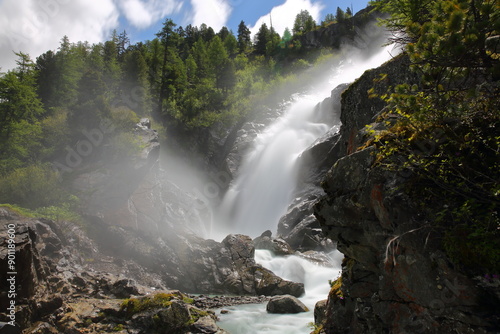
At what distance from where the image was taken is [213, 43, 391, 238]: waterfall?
3112 centimetres

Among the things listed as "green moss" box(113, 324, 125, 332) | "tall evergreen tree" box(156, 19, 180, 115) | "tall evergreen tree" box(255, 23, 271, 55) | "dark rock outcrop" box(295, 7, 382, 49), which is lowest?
"green moss" box(113, 324, 125, 332)

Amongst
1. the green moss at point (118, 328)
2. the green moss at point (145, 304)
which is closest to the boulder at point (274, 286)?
the green moss at point (145, 304)

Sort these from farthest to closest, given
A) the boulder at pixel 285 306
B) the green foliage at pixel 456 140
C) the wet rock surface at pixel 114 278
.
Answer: the boulder at pixel 285 306 → the wet rock surface at pixel 114 278 → the green foliage at pixel 456 140

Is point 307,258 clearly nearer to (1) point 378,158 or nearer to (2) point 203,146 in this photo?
(1) point 378,158

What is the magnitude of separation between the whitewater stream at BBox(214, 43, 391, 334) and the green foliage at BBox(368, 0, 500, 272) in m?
8.85

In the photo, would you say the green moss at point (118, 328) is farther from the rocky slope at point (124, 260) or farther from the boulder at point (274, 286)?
the boulder at point (274, 286)

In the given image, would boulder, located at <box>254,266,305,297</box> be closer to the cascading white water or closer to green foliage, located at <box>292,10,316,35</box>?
the cascading white water

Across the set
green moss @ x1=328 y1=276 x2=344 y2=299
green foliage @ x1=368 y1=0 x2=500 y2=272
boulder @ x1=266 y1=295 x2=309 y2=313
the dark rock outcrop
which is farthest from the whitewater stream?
the dark rock outcrop

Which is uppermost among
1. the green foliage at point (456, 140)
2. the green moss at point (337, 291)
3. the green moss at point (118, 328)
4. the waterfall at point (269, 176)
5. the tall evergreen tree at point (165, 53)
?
the tall evergreen tree at point (165, 53)

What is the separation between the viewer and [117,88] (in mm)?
42844

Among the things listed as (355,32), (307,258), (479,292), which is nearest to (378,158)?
(479,292)

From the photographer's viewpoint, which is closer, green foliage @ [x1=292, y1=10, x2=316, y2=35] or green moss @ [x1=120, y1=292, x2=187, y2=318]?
green moss @ [x1=120, y1=292, x2=187, y2=318]

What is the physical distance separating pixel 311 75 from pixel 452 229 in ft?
216

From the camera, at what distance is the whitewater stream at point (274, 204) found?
1279cm
